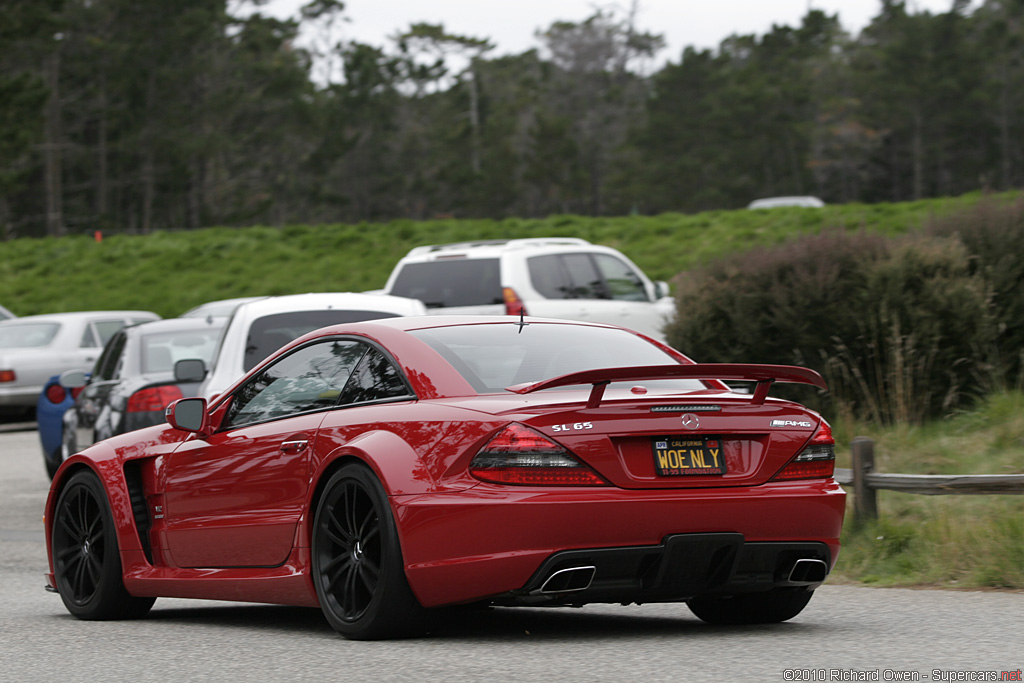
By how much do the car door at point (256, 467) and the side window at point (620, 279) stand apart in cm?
1120

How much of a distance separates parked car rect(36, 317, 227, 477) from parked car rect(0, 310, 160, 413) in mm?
8132

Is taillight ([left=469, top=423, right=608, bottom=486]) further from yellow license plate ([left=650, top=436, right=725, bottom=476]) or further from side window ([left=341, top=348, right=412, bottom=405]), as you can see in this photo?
side window ([left=341, top=348, right=412, bottom=405])

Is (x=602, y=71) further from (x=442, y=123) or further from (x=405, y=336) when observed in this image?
(x=405, y=336)

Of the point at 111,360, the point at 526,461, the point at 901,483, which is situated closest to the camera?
the point at 526,461

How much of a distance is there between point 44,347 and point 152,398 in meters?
11.7

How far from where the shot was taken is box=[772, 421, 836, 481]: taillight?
19.2 ft

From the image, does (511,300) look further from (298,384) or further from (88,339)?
(298,384)

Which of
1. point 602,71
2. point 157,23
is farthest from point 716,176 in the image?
point 157,23

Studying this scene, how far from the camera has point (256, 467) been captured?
646 centimetres

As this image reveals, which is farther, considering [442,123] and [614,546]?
[442,123]

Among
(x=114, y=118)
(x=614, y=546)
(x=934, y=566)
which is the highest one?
(x=114, y=118)

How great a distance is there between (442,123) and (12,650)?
292ft

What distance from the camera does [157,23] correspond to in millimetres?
67312

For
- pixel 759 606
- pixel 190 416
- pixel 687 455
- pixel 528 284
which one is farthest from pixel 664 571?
pixel 528 284
